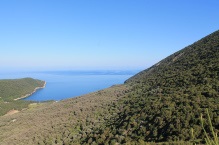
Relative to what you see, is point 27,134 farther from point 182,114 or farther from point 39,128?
point 182,114

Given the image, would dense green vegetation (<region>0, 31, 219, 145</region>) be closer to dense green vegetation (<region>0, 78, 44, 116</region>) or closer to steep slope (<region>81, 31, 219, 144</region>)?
steep slope (<region>81, 31, 219, 144</region>)

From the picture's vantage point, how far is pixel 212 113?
2109cm

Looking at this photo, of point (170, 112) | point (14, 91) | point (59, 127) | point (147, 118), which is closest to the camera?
point (170, 112)

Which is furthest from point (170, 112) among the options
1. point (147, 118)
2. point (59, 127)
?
point (59, 127)

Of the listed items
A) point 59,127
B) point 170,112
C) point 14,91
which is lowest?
point 14,91

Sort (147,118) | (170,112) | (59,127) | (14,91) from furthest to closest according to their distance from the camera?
(14,91) → (59,127) → (147,118) → (170,112)

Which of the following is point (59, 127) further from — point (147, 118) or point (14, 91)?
point (14, 91)

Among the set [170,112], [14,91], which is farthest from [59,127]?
[14,91]

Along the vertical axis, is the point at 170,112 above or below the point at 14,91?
above

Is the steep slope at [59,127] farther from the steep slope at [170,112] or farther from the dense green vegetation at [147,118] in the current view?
the steep slope at [170,112]

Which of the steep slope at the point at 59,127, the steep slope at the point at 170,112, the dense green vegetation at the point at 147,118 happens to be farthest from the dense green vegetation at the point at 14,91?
the steep slope at the point at 170,112

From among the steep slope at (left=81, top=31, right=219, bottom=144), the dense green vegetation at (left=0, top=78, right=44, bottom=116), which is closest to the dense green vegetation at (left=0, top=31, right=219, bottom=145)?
the steep slope at (left=81, top=31, right=219, bottom=144)

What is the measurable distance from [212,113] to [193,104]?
4505 mm

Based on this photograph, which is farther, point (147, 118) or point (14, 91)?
point (14, 91)
